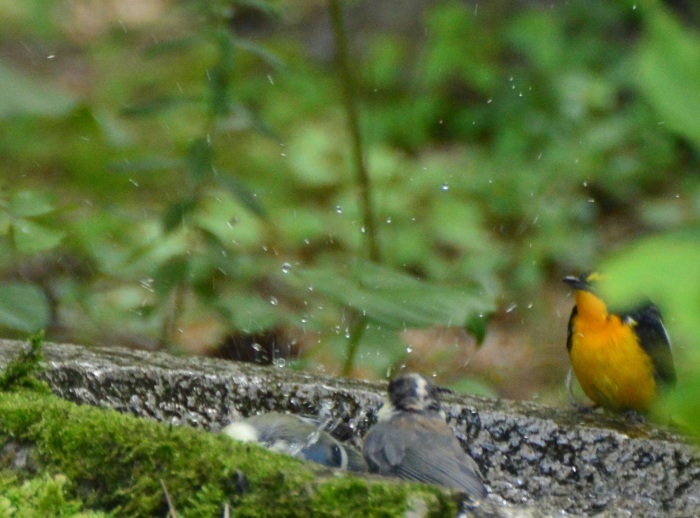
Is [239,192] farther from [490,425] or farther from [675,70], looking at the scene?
[675,70]

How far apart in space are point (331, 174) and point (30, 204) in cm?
394

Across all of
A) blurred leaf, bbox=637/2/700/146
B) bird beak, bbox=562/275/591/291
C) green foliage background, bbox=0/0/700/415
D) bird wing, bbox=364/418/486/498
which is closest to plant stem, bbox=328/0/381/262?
green foliage background, bbox=0/0/700/415

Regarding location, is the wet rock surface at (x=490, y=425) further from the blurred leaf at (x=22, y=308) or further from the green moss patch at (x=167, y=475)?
the green moss patch at (x=167, y=475)

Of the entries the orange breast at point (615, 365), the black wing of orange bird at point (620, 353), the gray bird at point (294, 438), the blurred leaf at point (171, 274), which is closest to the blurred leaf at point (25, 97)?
the blurred leaf at point (171, 274)

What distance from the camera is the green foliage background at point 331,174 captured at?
10.7ft

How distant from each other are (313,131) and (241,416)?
4.70 metres

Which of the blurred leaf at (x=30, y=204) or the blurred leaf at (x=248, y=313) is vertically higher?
the blurred leaf at (x=30, y=204)

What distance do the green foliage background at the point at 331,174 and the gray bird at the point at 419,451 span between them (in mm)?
565

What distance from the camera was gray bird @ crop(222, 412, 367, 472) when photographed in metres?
1.98

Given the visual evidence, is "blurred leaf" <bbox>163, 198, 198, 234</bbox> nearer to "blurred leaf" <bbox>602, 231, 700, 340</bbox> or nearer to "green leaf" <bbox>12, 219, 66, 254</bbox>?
"green leaf" <bbox>12, 219, 66, 254</bbox>

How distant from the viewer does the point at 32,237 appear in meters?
2.93

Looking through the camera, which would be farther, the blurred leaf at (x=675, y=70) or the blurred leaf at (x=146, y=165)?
the blurred leaf at (x=146, y=165)

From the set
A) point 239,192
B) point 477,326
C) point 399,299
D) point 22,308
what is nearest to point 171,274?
point 239,192

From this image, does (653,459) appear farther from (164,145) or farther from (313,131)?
(164,145)
